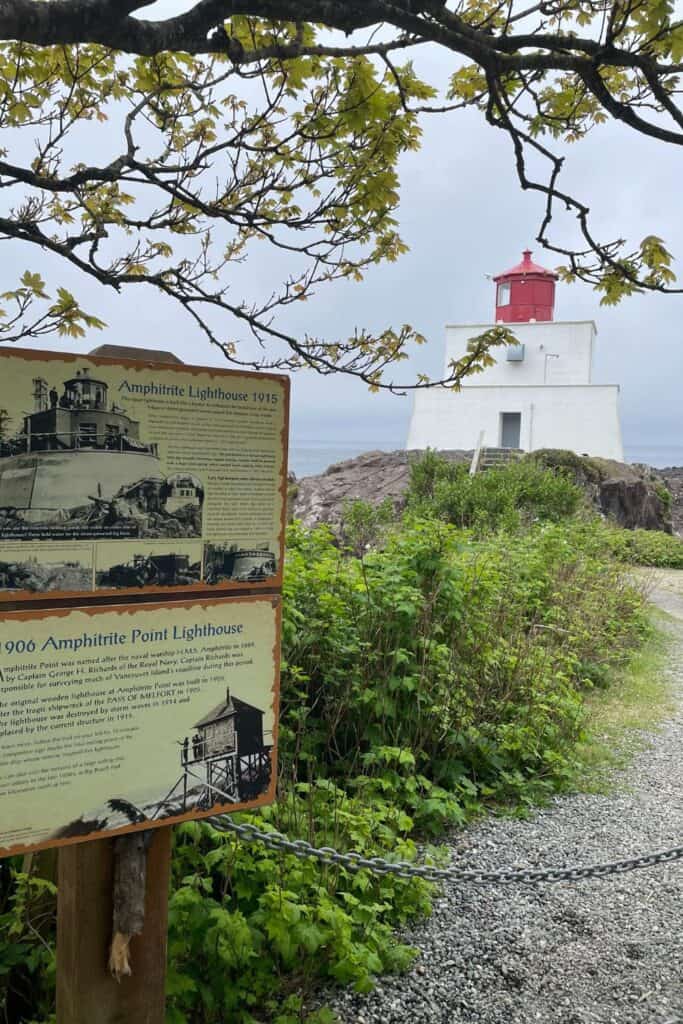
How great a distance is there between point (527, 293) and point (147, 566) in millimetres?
36863

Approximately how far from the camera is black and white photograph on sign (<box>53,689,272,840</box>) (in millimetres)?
2236

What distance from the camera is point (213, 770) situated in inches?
94.7

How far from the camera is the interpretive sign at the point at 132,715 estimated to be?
6.81 feet

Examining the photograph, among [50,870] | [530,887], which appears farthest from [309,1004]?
[530,887]

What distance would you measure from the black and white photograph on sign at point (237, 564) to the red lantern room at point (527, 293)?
116 ft

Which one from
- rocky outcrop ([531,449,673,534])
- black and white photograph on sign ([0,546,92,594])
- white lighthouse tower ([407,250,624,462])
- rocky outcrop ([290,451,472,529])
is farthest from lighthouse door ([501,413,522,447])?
black and white photograph on sign ([0,546,92,594])

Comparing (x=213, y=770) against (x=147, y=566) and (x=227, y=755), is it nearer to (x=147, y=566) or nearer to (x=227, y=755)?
(x=227, y=755)

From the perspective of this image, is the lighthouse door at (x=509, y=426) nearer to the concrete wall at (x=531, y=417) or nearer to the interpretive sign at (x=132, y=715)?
the concrete wall at (x=531, y=417)

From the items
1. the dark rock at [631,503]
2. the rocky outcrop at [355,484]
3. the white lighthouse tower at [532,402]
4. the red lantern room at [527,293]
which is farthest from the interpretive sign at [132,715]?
the red lantern room at [527,293]

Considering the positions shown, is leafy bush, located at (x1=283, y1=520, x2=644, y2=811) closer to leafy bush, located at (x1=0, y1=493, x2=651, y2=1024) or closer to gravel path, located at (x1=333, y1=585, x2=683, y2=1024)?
leafy bush, located at (x1=0, y1=493, x2=651, y2=1024)

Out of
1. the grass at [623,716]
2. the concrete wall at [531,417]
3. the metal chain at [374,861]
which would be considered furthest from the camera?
the concrete wall at [531,417]

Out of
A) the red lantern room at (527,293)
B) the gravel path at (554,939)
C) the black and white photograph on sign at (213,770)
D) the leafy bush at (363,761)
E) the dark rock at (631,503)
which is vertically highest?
the red lantern room at (527,293)

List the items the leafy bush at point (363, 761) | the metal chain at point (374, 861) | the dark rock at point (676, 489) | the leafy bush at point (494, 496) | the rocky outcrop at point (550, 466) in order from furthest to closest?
the dark rock at point (676, 489) < the rocky outcrop at point (550, 466) < the leafy bush at point (494, 496) < the leafy bush at point (363, 761) < the metal chain at point (374, 861)

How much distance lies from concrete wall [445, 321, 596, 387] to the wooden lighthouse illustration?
32.2 metres
